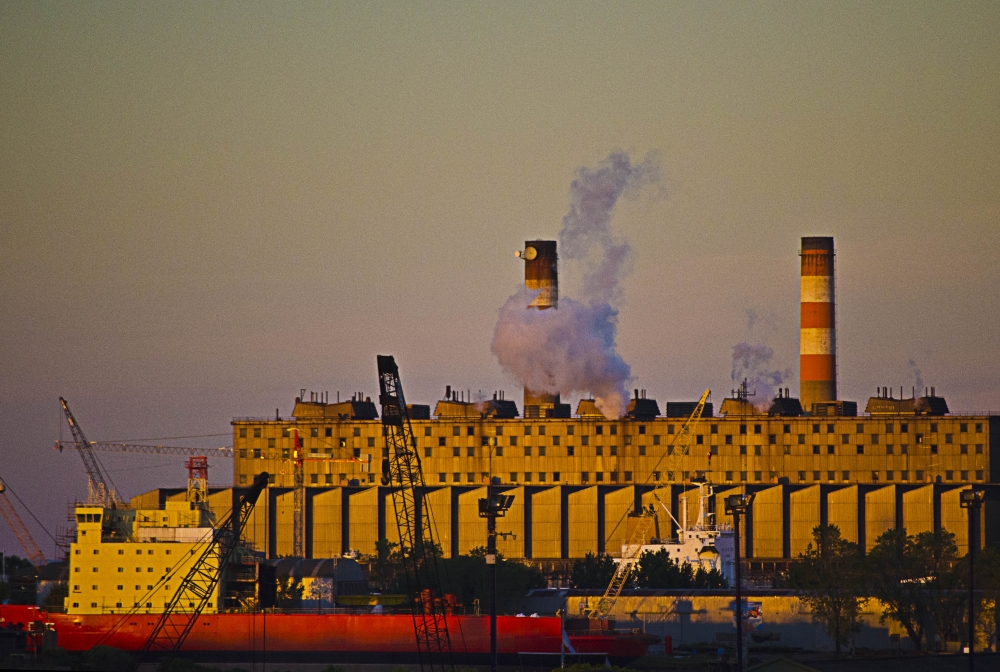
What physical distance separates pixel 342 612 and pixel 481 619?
12.4 metres

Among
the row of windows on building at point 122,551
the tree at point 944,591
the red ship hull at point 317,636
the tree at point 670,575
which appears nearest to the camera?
the red ship hull at point 317,636

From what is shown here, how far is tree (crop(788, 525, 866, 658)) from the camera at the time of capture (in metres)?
110

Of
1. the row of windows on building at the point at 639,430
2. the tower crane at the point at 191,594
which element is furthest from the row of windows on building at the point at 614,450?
the tower crane at the point at 191,594

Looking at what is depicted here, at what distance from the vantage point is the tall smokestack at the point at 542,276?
184750mm

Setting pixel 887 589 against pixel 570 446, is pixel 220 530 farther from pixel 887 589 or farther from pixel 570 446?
pixel 570 446

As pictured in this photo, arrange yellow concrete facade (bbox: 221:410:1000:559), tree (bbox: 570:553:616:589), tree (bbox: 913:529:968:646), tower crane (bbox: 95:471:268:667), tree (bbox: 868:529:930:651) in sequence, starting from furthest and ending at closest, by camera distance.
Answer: yellow concrete facade (bbox: 221:410:1000:559)
tree (bbox: 570:553:616:589)
tree (bbox: 868:529:930:651)
tree (bbox: 913:529:968:646)
tower crane (bbox: 95:471:268:667)

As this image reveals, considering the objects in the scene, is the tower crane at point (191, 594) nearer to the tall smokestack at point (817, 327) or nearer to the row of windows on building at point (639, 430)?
the row of windows on building at point (639, 430)

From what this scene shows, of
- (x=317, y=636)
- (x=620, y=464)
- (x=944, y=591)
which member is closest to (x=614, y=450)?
(x=620, y=464)

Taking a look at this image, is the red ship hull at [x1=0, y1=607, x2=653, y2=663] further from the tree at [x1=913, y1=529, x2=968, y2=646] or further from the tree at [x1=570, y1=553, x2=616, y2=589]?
the tree at [x1=570, y1=553, x2=616, y2=589]

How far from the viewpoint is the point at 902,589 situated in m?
112

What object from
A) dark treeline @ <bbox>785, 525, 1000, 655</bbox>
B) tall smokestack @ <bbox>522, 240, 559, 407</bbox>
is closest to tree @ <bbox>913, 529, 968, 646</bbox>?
dark treeline @ <bbox>785, 525, 1000, 655</bbox>

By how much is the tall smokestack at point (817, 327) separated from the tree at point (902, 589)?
58.6 metres

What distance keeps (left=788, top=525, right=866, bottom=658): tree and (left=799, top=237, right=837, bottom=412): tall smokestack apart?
201ft

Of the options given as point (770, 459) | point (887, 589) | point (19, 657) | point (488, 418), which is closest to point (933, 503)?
point (770, 459)
